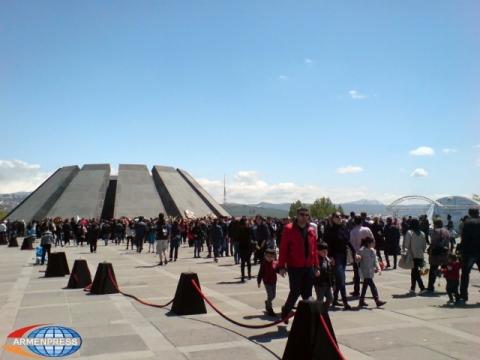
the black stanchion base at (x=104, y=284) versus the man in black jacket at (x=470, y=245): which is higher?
the man in black jacket at (x=470, y=245)

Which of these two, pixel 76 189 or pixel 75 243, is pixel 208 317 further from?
pixel 76 189

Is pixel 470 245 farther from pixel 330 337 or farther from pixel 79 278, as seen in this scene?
pixel 79 278

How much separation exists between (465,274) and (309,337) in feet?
19.8

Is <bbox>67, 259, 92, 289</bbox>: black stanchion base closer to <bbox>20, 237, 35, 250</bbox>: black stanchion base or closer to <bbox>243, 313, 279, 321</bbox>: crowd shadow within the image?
<bbox>243, 313, 279, 321</bbox>: crowd shadow

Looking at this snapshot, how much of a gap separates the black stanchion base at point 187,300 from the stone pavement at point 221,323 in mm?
195

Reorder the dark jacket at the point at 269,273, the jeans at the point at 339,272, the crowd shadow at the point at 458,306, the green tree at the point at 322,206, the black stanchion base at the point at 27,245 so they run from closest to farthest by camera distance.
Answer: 1. the dark jacket at the point at 269,273
2. the crowd shadow at the point at 458,306
3. the jeans at the point at 339,272
4. the black stanchion base at the point at 27,245
5. the green tree at the point at 322,206

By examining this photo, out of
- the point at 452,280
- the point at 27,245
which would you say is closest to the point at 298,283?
the point at 452,280

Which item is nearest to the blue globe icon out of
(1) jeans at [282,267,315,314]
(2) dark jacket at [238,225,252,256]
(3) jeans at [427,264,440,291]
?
(1) jeans at [282,267,315,314]

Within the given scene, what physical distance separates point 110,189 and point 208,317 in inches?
1872

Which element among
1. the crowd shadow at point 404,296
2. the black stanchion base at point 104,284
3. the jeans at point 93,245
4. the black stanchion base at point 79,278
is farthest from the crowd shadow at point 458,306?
the jeans at point 93,245

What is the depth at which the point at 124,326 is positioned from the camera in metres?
7.34

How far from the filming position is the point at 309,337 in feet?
16.2

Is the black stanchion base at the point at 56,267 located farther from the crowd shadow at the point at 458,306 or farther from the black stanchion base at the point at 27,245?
the black stanchion base at the point at 27,245

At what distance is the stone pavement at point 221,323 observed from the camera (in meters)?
5.87
